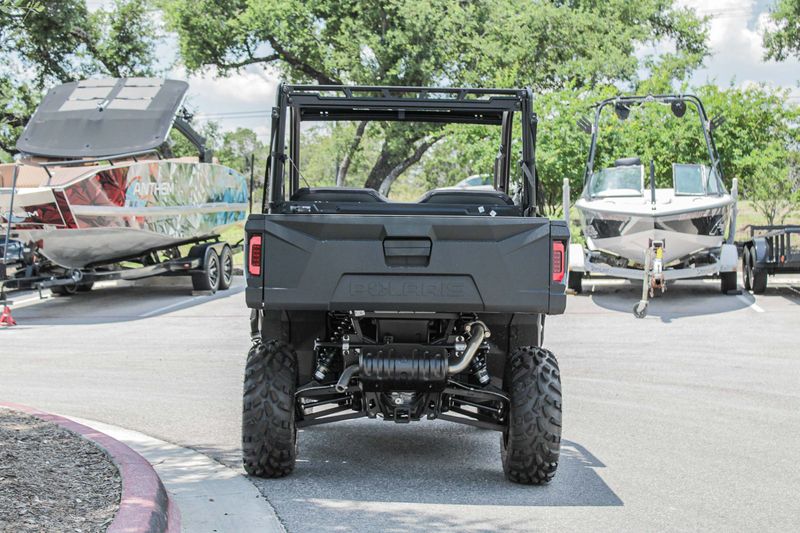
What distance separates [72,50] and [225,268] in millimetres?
11093

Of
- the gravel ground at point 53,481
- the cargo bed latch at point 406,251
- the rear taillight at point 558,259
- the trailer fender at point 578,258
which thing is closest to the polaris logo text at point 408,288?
the cargo bed latch at point 406,251

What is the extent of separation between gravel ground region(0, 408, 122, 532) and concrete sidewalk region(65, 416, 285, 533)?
38 centimetres

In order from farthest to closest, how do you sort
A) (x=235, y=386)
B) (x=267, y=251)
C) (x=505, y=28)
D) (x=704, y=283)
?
(x=505, y=28), (x=704, y=283), (x=235, y=386), (x=267, y=251)

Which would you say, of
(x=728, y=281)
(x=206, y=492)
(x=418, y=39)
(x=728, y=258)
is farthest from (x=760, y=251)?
(x=418, y=39)

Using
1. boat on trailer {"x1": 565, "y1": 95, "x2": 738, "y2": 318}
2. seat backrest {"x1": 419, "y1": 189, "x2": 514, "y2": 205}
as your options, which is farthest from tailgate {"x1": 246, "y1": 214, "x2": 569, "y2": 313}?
boat on trailer {"x1": 565, "y1": 95, "x2": 738, "y2": 318}

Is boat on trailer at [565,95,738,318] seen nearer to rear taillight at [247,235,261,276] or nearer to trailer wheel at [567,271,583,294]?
trailer wheel at [567,271,583,294]

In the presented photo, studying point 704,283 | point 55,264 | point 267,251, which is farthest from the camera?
point 704,283

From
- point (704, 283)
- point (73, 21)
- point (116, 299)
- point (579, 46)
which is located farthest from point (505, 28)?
point (116, 299)

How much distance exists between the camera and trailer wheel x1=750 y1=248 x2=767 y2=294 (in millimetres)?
16422

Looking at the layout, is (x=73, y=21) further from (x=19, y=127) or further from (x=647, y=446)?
(x=647, y=446)

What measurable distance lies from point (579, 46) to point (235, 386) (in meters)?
24.0

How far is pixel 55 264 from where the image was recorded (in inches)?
653

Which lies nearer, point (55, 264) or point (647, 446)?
point (647, 446)

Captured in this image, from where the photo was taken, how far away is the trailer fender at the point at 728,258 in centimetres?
1612
